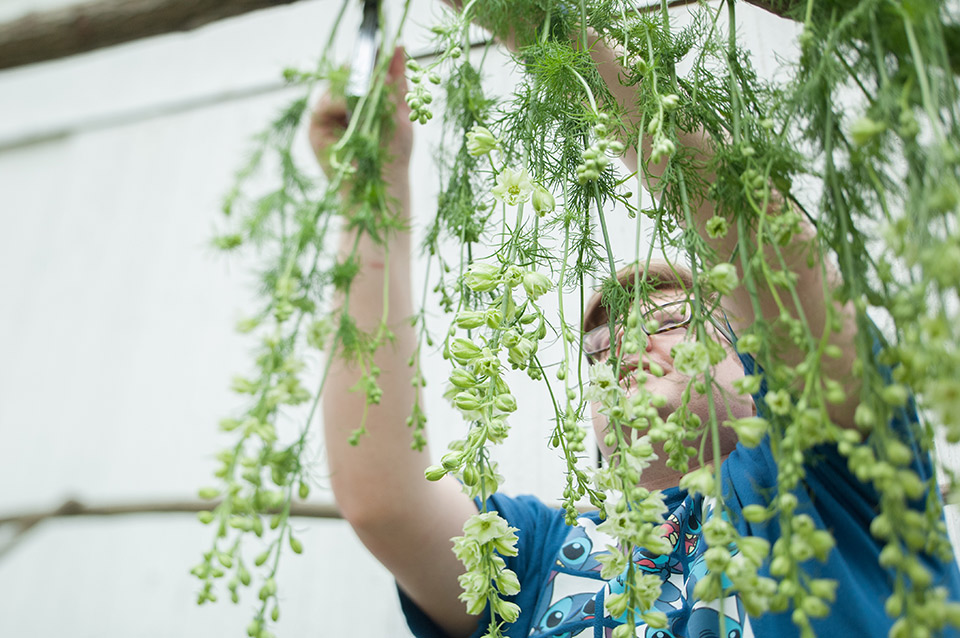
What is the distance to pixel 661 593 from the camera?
560mm

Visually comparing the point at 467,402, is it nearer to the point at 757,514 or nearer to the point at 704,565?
the point at 757,514

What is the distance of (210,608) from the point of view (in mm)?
1382

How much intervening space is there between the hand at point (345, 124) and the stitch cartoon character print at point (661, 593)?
0.42 meters

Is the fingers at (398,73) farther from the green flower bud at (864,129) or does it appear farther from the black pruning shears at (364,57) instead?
the green flower bud at (864,129)

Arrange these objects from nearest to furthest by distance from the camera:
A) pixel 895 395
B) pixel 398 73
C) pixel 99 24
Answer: pixel 895 395 < pixel 398 73 < pixel 99 24

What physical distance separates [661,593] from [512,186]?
0.34 meters

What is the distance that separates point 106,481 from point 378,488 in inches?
41.8

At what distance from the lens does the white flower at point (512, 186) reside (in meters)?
0.41

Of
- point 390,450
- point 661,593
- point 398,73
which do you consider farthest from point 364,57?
point 661,593

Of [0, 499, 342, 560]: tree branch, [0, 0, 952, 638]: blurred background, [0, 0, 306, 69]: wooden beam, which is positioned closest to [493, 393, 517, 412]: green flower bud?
[0, 0, 306, 69]: wooden beam

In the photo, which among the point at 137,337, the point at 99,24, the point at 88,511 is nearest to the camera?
the point at 99,24

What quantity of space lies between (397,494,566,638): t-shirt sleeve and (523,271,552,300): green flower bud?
18.8 inches

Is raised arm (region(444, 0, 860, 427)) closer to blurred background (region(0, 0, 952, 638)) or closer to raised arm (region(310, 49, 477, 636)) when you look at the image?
raised arm (region(310, 49, 477, 636))

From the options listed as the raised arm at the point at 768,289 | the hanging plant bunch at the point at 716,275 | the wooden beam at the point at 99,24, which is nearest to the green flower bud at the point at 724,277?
the hanging plant bunch at the point at 716,275
